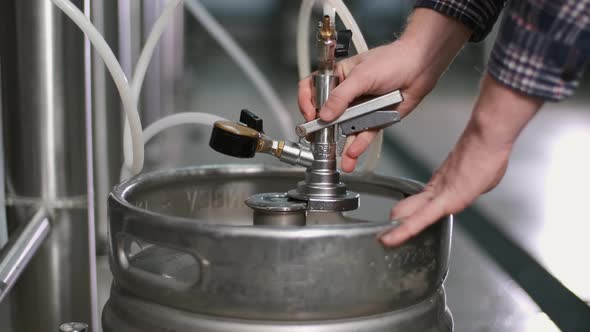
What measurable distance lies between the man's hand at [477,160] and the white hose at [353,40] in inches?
8.9

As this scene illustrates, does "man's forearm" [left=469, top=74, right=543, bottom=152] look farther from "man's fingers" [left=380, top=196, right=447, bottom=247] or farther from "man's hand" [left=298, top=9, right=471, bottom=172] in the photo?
"man's hand" [left=298, top=9, right=471, bottom=172]

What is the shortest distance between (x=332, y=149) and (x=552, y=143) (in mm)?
2743

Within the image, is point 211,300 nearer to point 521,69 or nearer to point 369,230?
point 369,230

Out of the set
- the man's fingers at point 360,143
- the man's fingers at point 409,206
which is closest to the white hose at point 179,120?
the man's fingers at point 360,143

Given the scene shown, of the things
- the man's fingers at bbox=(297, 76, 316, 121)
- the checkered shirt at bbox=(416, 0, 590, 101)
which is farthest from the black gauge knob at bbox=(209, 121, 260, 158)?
the checkered shirt at bbox=(416, 0, 590, 101)

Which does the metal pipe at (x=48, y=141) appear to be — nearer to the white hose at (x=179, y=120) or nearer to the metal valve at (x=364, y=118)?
the white hose at (x=179, y=120)

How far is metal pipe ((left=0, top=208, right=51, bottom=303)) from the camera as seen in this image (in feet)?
2.71

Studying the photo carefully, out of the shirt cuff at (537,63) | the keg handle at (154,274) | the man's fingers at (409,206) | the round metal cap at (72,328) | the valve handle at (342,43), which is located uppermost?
the shirt cuff at (537,63)

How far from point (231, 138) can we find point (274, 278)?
0.15 meters

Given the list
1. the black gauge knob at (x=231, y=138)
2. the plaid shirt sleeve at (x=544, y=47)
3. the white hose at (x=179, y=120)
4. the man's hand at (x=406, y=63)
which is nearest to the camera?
the plaid shirt sleeve at (x=544, y=47)

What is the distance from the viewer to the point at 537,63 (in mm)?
506

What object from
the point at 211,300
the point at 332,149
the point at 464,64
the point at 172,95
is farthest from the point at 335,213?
the point at 464,64

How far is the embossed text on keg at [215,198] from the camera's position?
784 millimetres

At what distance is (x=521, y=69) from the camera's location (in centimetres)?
51
